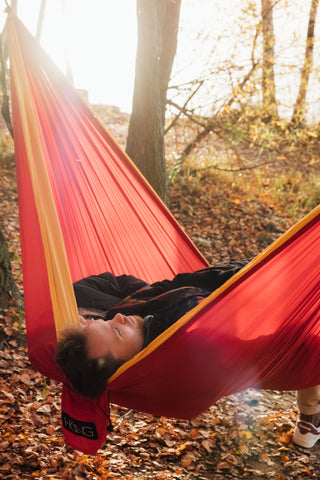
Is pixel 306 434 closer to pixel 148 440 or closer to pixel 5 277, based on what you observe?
pixel 148 440

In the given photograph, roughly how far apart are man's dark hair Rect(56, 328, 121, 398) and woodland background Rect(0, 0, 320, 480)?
0.52m

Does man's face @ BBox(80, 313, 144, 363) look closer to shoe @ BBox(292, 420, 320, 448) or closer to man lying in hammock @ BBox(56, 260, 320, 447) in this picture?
man lying in hammock @ BBox(56, 260, 320, 447)

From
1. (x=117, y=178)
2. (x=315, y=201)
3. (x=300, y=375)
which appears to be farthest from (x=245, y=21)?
(x=300, y=375)

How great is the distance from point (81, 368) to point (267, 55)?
424 centimetres

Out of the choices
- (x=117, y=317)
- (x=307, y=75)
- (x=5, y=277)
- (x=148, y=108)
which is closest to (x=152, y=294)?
(x=117, y=317)

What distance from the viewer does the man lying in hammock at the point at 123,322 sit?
52.6 inches

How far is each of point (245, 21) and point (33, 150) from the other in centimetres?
387

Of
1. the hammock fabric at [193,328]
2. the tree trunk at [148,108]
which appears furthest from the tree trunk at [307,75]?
the hammock fabric at [193,328]

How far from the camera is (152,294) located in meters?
1.82

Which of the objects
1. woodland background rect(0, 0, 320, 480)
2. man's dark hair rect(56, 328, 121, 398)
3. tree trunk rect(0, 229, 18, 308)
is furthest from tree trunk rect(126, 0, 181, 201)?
man's dark hair rect(56, 328, 121, 398)

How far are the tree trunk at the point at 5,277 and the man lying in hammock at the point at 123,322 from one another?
0.64 meters

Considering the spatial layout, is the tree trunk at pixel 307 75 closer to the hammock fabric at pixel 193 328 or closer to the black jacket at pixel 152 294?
the black jacket at pixel 152 294

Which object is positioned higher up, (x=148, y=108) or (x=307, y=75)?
(x=307, y=75)

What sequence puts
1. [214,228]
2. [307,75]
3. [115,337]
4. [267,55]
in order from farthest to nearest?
[307,75] → [267,55] → [214,228] → [115,337]
